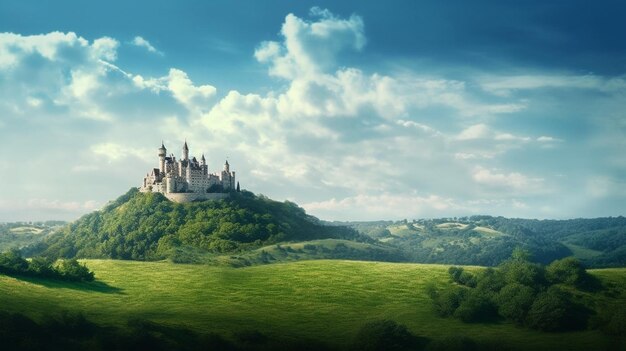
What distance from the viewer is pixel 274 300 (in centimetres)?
12812

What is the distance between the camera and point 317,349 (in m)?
97.8

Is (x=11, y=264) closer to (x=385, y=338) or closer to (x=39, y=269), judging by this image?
(x=39, y=269)

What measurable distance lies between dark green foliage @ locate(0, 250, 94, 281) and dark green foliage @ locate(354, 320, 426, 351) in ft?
240

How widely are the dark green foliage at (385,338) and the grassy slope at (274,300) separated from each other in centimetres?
423

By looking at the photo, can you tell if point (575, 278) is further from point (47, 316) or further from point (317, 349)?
point (47, 316)

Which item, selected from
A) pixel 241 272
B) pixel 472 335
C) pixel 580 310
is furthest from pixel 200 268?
pixel 580 310

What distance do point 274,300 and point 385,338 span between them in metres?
36.9

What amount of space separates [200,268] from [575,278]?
10190 cm

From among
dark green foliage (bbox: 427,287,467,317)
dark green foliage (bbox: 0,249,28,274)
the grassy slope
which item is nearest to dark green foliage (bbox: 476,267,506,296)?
dark green foliage (bbox: 427,287,467,317)

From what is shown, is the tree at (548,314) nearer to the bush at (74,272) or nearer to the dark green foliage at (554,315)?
the dark green foliage at (554,315)

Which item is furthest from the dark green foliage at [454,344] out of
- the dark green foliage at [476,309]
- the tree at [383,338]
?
the dark green foliage at [476,309]

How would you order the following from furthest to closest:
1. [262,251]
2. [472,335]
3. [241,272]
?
1. [262,251]
2. [241,272]
3. [472,335]

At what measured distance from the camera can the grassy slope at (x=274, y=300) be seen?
350ft

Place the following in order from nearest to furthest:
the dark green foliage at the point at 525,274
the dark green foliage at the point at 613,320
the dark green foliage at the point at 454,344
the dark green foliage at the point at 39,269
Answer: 1. the dark green foliage at the point at 454,344
2. the dark green foliage at the point at 613,320
3. the dark green foliage at the point at 39,269
4. the dark green foliage at the point at 525,274
